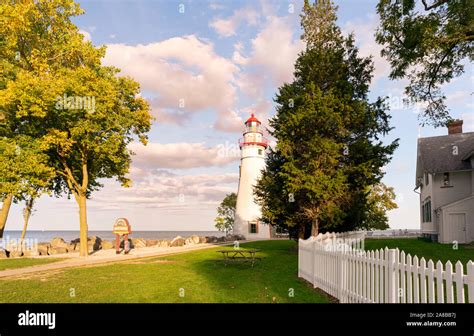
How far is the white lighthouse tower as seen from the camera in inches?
1642

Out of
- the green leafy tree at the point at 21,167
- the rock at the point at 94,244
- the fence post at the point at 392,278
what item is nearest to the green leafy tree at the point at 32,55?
the green leafy tree at the point at 21,167

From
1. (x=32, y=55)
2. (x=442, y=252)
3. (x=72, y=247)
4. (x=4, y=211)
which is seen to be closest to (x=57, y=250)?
(x=72, y=247)

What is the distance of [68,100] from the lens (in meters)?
20.1

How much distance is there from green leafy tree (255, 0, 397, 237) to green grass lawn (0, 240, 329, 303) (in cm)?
514

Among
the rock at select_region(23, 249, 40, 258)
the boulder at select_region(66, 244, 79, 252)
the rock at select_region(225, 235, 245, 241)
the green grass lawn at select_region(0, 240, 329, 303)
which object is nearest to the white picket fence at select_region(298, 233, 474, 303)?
the green grass lawn at select_region(0, 240, 329, 303)

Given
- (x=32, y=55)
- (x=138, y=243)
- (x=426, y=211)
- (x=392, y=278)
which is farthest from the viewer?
(x=426, y=211)

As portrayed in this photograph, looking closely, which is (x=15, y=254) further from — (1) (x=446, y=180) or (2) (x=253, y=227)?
(1) (x=446, y=180)

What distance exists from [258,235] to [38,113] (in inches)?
1146

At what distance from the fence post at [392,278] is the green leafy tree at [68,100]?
61.3 ft

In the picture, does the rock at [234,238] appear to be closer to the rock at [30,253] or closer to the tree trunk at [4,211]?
the rock at [30,253]

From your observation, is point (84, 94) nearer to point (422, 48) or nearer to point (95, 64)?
point (95, 64)

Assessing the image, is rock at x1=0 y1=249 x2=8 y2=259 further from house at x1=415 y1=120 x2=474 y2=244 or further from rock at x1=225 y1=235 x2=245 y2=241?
Result: house at x1=415 y1=120 x2=474 y2=244

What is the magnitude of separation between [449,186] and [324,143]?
17.8m

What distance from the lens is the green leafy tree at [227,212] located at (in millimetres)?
57513
